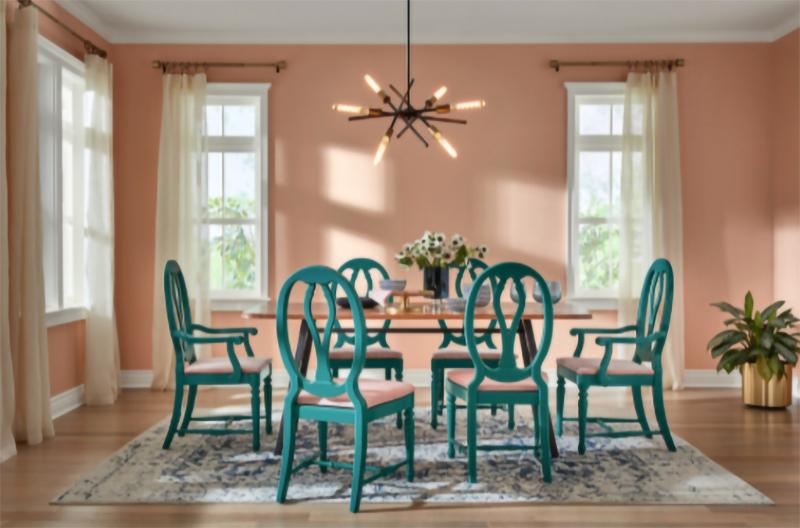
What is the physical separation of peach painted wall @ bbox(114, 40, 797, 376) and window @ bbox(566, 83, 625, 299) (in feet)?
0.60

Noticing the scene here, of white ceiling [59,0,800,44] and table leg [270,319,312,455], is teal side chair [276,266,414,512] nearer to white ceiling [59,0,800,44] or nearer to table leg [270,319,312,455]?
table leg [270,319,312,455]

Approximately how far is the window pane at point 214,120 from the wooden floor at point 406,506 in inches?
90.9

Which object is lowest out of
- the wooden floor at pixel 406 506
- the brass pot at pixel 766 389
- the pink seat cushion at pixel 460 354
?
the wooden floor at pixel 406 506

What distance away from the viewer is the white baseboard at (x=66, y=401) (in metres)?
4.89

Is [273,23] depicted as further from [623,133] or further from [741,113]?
[741,113]

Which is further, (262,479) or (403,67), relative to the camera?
(403,67)

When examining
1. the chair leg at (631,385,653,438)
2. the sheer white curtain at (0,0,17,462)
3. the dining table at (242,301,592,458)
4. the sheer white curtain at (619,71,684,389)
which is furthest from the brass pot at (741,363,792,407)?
the sheer white curtain at (0,0,17,462)

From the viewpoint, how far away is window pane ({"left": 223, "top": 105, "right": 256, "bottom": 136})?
598cm

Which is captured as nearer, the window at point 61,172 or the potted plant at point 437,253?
the potted plant at point 437,253

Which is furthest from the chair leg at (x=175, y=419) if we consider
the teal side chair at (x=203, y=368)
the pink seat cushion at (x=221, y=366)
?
the pink seat cushion at (x=221, y=366)

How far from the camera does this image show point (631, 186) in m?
5.75

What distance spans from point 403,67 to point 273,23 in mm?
1019

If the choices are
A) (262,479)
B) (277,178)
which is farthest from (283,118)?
(262,479)

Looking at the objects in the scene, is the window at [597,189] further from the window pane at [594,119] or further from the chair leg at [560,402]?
the chair leg at [560,402]
